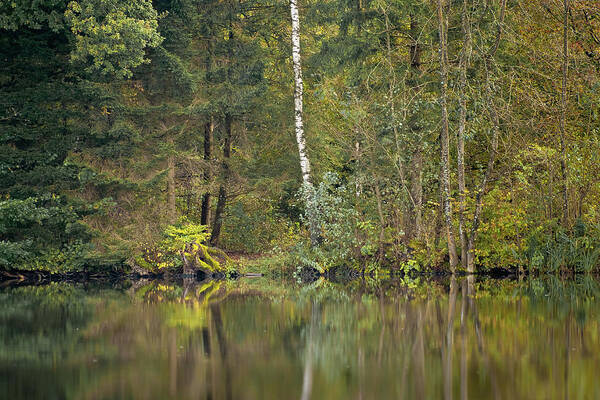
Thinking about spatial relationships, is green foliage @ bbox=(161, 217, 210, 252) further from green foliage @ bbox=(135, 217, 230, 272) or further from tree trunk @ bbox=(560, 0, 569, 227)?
tree trunk @ bbox=(560, 0, 569, 227)

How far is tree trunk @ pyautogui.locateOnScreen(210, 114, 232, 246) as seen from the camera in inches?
1014

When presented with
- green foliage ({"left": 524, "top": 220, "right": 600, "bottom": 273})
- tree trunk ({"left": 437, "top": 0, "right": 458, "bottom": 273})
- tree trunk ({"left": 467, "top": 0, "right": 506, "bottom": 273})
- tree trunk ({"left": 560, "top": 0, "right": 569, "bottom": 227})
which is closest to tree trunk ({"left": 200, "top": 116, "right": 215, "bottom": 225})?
tree trunk ({"left": 437, "top": 0, "right": 458, "bottom": 273})

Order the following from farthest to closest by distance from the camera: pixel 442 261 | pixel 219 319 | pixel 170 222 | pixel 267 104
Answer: pixel 267 104
pixel 170 222
pixel 442 261
pixel 219 319

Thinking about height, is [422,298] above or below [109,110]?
below

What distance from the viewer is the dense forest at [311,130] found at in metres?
19.3

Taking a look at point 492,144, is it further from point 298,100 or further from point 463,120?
point 298,100

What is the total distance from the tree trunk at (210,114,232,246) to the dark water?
34.5 ft

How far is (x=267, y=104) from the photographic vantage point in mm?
25547

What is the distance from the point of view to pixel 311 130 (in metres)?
24.5

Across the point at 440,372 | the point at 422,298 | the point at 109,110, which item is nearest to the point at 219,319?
the point at 422,298

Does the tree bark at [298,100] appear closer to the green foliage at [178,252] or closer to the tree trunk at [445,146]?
the green foliage at [178,252]

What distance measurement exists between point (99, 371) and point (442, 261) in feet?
45.1

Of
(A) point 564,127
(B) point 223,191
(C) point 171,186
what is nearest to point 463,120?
(A) point 564,127

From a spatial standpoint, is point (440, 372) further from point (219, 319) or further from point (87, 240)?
point (87, 240)
